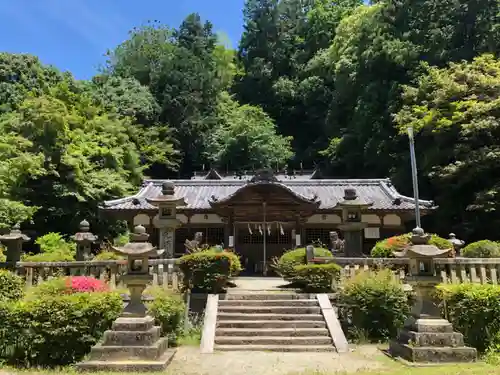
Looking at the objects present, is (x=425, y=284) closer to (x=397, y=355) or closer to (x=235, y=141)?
(x=397, y=355)

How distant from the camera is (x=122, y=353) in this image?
849 centimetres

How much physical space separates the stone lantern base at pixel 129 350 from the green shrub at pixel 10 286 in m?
3.72

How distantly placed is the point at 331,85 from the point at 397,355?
37.6m

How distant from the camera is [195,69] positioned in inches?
1718

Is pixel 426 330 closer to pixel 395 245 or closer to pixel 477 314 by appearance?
pixel 477 314

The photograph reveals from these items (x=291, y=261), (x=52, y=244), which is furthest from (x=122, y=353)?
(x=52, y=244)

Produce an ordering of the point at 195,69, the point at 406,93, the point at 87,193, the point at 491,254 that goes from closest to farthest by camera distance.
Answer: the point at 491,254, the point at 87,193, the point at 406,93, the point at 195,69

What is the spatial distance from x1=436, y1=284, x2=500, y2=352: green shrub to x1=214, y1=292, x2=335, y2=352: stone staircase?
9.21 feet

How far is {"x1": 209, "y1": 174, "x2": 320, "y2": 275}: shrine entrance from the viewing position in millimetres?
21594

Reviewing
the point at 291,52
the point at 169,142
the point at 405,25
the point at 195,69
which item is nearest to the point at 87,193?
the point at 169,142

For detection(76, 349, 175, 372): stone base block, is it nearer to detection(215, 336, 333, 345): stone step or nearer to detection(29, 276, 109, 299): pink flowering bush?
detection(29, 276, 109, 299): pink flowering bush

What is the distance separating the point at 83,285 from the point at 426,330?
7.46 m

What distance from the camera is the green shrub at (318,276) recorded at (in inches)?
512

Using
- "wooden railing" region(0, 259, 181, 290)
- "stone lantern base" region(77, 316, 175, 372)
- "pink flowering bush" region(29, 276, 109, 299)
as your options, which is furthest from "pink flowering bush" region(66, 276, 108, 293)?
"stone lantern base" region(77, 316, 175, 372)
